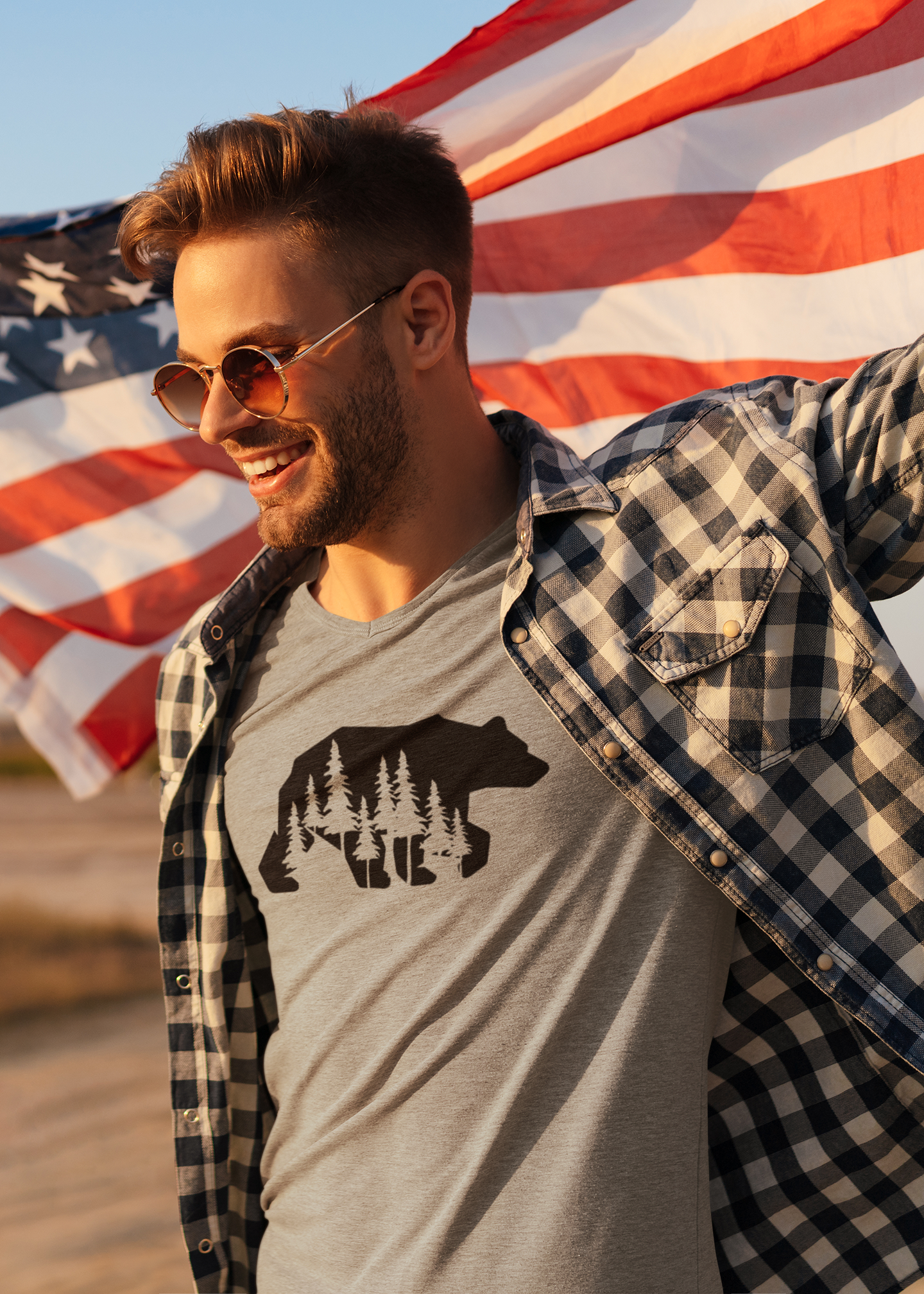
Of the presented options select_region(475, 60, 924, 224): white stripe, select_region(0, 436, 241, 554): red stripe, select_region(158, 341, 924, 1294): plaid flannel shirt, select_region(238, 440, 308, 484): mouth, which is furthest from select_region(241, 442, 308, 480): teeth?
select_region(0, 436, 241, 554): red stripe

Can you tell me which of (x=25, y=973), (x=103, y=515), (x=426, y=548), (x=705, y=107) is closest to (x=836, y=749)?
(x=426, y=548)

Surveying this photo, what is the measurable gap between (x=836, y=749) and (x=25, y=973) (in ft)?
33.5

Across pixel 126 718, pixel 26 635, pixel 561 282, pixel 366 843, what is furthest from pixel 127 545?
pixel 366 843

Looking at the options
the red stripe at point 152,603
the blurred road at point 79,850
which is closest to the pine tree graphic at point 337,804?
the red stripe at point 152,603

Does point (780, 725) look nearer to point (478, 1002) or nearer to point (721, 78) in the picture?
point (478, 1002)

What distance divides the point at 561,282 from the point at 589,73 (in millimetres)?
595

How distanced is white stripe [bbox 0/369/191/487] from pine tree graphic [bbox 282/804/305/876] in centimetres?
246

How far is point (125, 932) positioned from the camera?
1140 centimetres

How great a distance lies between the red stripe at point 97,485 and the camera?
4.13 metres

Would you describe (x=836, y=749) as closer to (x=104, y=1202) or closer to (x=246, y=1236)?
(x=246, y=1236)

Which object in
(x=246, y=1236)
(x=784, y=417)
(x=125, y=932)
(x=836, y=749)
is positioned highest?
(x=784, y=417)

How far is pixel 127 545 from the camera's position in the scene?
4117 mm

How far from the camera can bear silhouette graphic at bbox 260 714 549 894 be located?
187cm

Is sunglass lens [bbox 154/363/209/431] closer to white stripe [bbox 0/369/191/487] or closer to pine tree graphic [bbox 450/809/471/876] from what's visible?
pine tree graphic [bbox 450/809/471/876]
